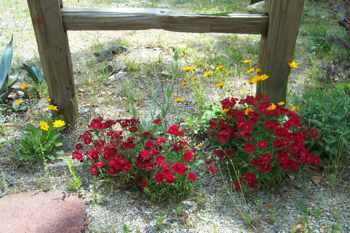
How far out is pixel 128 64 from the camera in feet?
15.2

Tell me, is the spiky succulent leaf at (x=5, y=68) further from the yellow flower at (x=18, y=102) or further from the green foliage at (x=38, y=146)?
the green foliage at (x=38, y=146)

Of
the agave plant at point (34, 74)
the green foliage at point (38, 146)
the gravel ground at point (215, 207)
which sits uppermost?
the agave plant at point (34, 74)

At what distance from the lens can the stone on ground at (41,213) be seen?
99.3 inches

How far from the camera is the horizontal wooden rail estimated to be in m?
3.14

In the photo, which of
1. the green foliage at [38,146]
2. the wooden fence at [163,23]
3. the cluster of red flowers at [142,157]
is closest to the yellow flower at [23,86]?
the wooden fence at [163,23]

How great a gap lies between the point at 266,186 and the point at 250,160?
246 mm

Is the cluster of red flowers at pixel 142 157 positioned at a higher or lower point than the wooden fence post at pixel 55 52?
lower

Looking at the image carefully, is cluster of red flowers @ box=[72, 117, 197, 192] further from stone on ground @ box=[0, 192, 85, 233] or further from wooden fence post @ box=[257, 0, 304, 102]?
wooden fence post @ box=[257, 0, 304, 102]

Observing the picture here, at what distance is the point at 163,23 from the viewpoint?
315 centimetres

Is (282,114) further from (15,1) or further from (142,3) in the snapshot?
(15,1)

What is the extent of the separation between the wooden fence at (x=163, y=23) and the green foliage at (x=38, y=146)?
493 millimetres

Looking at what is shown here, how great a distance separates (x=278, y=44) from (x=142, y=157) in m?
1.32

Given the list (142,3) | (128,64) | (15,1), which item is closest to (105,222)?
(128,64)

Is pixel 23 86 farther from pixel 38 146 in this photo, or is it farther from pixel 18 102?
pixel 38 146
